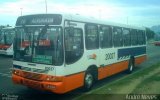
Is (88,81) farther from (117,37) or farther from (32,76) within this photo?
(117,37)

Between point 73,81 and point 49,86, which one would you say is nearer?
point 49,86

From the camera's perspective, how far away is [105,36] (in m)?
13.5

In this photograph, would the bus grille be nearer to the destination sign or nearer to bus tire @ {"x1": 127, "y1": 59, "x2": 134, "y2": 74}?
the destination sign

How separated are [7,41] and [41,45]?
60.7 ft

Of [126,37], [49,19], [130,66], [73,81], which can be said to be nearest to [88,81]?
[73,81]

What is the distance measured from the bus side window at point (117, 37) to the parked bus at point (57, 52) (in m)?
1.85

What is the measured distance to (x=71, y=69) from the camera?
1016 centimetres

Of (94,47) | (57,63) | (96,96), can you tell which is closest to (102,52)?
(94,47)

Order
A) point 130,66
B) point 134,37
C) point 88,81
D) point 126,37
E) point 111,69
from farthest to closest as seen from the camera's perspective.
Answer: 1. point 134,37
2. point 130,66
3. point 126,37
4. point 111,69
5. point 88,81

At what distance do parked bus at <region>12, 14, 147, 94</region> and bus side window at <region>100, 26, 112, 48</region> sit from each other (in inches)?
4.9

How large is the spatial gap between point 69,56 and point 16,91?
283 cm

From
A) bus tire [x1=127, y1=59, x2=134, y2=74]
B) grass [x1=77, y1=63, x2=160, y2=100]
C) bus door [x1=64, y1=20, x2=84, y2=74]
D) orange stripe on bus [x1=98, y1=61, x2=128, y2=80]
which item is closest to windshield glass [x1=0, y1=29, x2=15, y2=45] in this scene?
bus tire [x1=127, y1=59, x2=134, y2=74]

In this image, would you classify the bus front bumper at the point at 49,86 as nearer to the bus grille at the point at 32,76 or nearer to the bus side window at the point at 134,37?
the bus grille at the point at 32,76

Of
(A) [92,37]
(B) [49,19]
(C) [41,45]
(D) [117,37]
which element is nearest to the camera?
(C) [41,45]
